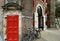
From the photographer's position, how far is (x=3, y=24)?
17.1 m

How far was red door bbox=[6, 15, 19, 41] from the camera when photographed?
16.8 metres

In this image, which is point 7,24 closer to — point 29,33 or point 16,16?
point 16,16

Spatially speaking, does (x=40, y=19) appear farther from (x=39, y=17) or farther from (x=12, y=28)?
(x=12, y=28)

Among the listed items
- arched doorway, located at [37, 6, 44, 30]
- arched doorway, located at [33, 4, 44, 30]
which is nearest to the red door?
arched doorway, located at [33, 4, 44, 30]

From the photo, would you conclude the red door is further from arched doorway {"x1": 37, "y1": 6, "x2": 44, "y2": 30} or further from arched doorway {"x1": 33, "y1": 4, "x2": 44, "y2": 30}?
arched doorway {"x1": 37, "y1": 6, "x2": 44, "y2": 30}

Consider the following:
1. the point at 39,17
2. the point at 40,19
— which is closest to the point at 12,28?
the point at 39,17

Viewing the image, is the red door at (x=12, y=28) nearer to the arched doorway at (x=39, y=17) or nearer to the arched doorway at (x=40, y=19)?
the arched doorway at (x=39, y=17)

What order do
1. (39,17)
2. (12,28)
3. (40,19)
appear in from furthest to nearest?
1. (40,19)
2. (39,17)
3. (12,28)

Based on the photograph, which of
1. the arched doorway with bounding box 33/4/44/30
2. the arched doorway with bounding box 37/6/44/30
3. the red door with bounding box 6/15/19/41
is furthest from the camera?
the arched doorway with bounding box 37/6/44/30

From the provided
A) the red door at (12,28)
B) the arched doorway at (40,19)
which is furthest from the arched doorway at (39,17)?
the red door at (12,28)

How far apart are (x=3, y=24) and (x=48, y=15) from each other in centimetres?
1456

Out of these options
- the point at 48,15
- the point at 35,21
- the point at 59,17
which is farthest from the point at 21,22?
the point at 59,17

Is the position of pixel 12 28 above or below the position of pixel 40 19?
below

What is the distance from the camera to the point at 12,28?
16.9 meters
